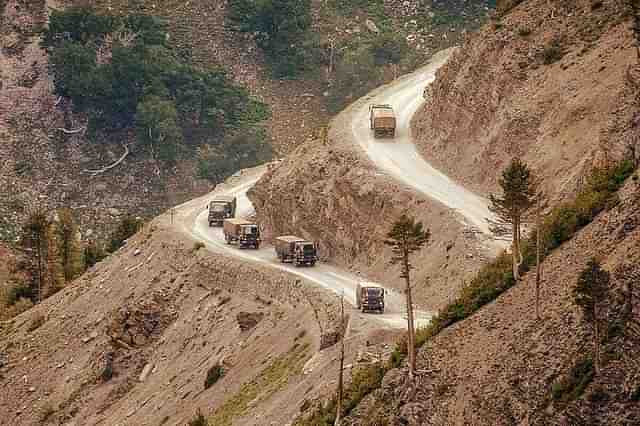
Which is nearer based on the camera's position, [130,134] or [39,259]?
[39,259]

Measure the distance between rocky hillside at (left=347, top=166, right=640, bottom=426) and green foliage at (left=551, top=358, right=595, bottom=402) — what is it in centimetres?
4

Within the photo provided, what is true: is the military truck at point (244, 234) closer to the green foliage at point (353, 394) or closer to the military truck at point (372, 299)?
the military truck at point (372, 299)

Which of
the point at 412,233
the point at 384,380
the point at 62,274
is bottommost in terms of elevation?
the point at 62,274

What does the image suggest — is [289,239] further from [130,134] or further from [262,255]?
[130,134]

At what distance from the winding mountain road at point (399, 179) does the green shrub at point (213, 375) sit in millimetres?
6598

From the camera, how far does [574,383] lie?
36531 mm

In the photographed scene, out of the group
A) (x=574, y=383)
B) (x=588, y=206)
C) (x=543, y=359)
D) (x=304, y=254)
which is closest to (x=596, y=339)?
(x=574, y=383)

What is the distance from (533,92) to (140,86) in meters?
80.0

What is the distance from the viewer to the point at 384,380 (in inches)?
1746

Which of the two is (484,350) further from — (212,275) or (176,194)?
(176,194)

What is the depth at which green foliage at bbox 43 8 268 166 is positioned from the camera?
14162cm

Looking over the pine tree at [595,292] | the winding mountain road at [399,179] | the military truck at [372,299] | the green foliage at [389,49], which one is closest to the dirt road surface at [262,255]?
the winding mountain road at [399,179]

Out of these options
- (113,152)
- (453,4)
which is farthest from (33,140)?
(453,4)

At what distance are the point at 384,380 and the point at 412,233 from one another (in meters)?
5.21
